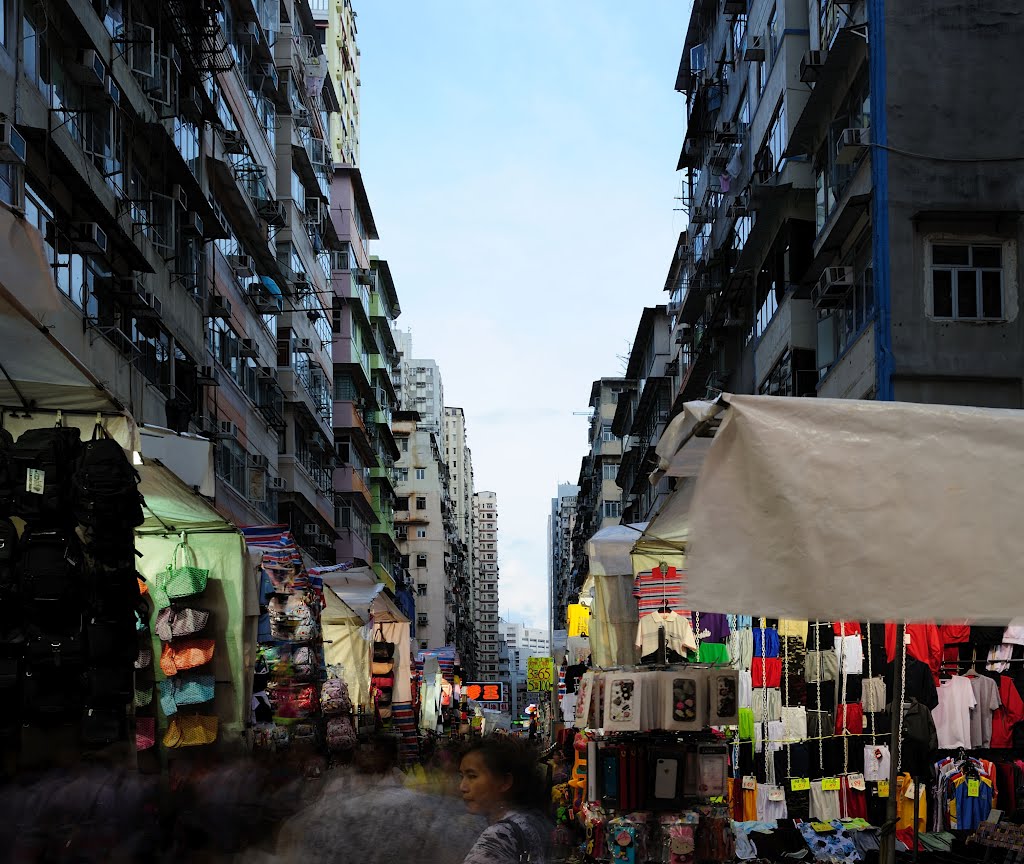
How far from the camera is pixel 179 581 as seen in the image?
962cm

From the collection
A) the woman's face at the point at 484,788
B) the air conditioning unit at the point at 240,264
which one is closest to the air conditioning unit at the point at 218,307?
the air conditioning unit at the point at 240,264

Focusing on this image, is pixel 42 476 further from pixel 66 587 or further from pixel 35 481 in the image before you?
pixel 66 587

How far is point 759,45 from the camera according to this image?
32.2 m

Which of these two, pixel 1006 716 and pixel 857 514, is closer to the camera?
pixel 857 514

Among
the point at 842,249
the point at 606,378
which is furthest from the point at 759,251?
the point at 606,378

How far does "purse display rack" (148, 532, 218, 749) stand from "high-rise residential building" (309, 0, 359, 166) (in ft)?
158

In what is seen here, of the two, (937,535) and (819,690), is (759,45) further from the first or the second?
(937,535)

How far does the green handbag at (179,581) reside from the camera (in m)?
9.59

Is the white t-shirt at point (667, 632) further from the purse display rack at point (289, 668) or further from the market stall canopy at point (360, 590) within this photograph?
the market stall canopy at point (360, 590)

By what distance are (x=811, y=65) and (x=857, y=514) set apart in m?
22.0

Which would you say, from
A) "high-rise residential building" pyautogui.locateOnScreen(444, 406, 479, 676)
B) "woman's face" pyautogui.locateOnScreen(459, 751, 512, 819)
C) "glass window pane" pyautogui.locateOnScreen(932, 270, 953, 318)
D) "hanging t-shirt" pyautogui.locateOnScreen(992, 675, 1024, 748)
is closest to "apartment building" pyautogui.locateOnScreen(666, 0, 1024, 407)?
"glass window pane" pyautogui.locateOnScreen(932, 270, 953, 318)

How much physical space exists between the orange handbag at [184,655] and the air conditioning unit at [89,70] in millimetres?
12036

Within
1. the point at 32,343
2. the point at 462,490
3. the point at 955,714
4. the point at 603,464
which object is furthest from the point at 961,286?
the point at 462,490

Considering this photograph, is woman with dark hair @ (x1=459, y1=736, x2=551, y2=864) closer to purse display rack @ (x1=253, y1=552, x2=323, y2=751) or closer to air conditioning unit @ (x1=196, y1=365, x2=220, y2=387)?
purse display rack @ (x1=253, y1=552, x2=323, y2=751)
